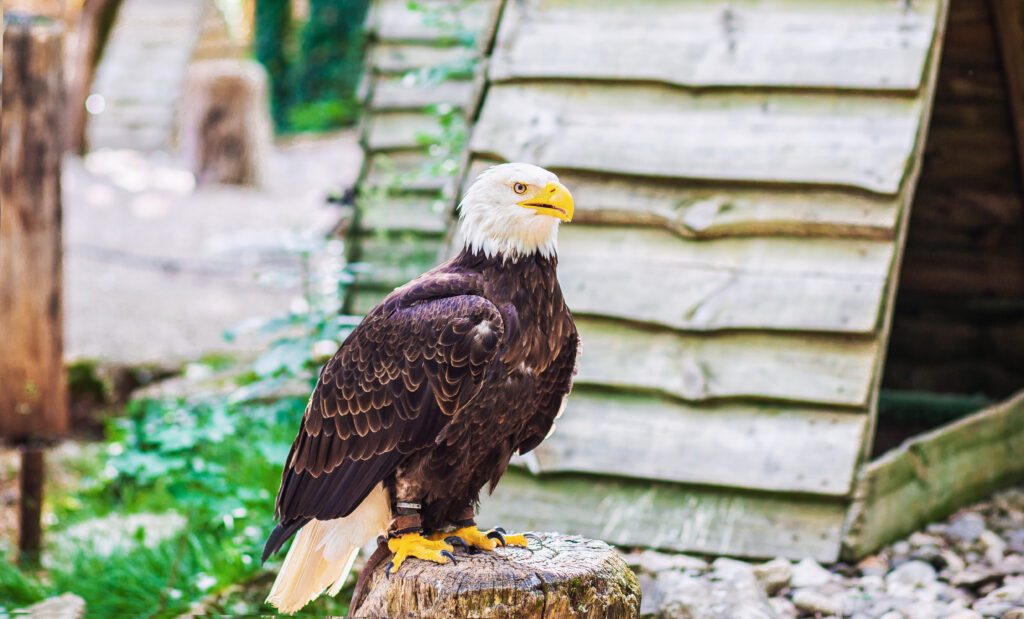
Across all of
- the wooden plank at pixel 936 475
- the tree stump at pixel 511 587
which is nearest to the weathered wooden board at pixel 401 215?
the wooden plank at pixel 936 475

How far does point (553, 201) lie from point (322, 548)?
1.06m

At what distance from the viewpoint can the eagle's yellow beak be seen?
252cm

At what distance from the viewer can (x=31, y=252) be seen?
5305 millimetres

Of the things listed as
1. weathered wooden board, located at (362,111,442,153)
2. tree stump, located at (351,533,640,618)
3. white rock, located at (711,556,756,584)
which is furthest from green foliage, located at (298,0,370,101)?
tree stump, located at (351,533,640,618)

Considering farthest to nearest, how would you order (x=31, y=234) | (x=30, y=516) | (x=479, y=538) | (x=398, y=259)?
(x=398, y=259)
(x=31, y=234)
(x=30, y=516)
(x=479, y=538)

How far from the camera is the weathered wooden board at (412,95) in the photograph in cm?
652

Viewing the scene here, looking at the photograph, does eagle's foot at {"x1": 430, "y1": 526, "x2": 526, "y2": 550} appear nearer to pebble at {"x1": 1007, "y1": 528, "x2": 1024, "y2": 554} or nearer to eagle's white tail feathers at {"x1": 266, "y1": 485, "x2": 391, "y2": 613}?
eagle's white tail feathers at {"x1": 266, "y1": 485, "x2": 391, "y2": 613}

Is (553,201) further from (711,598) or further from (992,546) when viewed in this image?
(992,546)

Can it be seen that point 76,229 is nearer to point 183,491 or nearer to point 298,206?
point 298,206

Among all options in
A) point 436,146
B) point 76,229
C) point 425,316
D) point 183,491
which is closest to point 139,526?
point 183,491

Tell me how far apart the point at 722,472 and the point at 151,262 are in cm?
739

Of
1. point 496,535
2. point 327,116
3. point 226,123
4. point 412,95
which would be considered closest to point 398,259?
point 412,95

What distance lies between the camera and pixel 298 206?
40.0ft

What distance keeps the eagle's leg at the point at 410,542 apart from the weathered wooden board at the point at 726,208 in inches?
61.5
